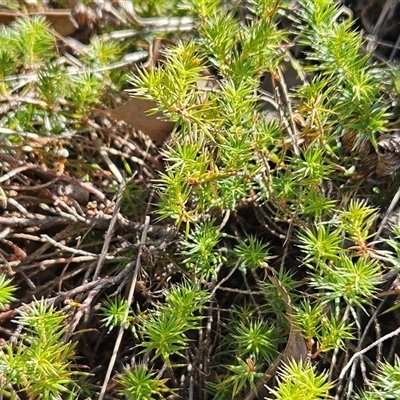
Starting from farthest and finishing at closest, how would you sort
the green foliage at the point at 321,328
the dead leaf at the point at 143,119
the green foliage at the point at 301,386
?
the dead leaf at the point at 143,119
the green foliage at the point at 321,328
the green foliage at the point at 301,386

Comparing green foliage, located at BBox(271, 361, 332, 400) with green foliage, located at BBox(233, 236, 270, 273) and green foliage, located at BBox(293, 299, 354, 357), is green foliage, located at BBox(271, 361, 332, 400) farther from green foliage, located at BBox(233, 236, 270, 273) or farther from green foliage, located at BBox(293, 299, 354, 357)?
green foliage, located at BBox(233, 236, 270, 273)

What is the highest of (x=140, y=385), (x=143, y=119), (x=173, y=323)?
(x=143, y=119)

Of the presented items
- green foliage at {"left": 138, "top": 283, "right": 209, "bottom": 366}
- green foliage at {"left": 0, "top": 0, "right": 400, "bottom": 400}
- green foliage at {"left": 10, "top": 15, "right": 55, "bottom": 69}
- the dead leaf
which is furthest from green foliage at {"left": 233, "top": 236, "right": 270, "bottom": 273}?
green foliage at {"left": 10, "top": 15, "right": 55, "bottom": 69}

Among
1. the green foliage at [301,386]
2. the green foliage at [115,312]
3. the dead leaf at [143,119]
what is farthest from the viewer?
the dead leaf at [143,119]

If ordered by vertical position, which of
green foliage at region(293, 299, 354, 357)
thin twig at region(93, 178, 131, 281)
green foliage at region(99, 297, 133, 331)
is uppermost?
green foliage at region(293, 299, 354, 357)

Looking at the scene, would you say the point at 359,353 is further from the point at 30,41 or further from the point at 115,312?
the point at 30,41

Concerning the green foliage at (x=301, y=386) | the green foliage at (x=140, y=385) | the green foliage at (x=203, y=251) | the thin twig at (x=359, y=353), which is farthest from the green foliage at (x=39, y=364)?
the thin twig at (x=359, y=353)

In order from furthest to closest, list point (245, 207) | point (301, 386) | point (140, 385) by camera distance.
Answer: point (245, 207) → point (140, 385) → point (301, 386)

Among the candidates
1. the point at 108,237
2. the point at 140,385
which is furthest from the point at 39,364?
the point at 108,237

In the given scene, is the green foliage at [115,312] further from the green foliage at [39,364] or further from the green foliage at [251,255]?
the green foliage at [251,255]
